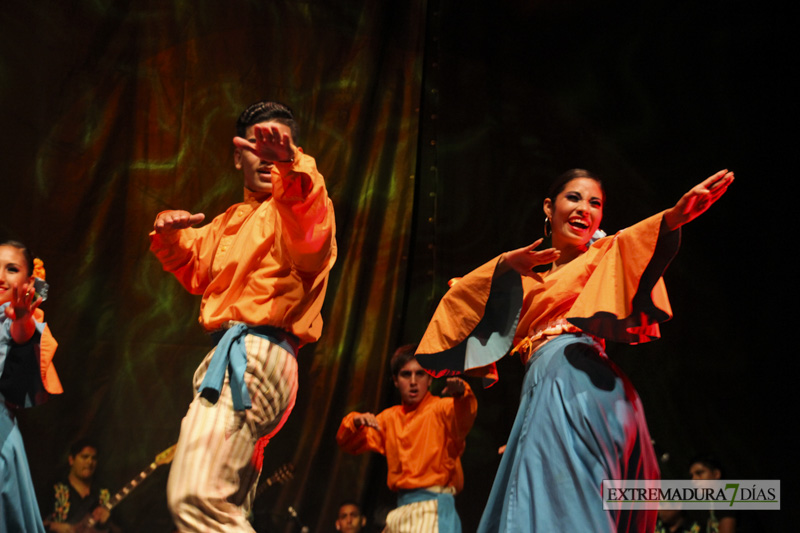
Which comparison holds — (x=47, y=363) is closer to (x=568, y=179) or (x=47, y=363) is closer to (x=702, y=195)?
(x=568, y=179)

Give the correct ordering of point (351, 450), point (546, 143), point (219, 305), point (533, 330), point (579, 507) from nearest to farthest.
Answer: point (579, 507) → point (219, 305) → point (533, 330) → point (351, 450) → point (546, 143)

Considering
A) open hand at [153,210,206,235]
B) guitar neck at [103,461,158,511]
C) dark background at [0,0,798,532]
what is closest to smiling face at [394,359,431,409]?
dark background at [0,0,798,532]

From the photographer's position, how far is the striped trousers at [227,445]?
1977 millimetres

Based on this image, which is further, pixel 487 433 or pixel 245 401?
pixel 487 433

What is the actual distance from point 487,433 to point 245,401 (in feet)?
6.88

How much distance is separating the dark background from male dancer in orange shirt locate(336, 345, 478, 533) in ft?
0.57

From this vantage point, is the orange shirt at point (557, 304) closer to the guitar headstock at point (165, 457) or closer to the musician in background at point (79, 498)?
the guitar headstock at point (165, 457)

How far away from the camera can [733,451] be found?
3879 mm

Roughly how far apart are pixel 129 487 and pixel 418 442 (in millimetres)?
1285

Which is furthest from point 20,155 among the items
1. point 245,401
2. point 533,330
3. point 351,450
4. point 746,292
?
point 746,292

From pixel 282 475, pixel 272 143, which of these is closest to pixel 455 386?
pixel 282 475

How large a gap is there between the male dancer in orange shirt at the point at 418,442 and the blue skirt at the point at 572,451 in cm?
128

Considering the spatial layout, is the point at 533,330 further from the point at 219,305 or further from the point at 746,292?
the point at 746,292

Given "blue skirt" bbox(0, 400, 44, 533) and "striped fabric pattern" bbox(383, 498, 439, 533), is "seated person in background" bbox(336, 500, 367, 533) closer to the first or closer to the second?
"striped fabric pattern" bbox(383, 498, 439, 533)
